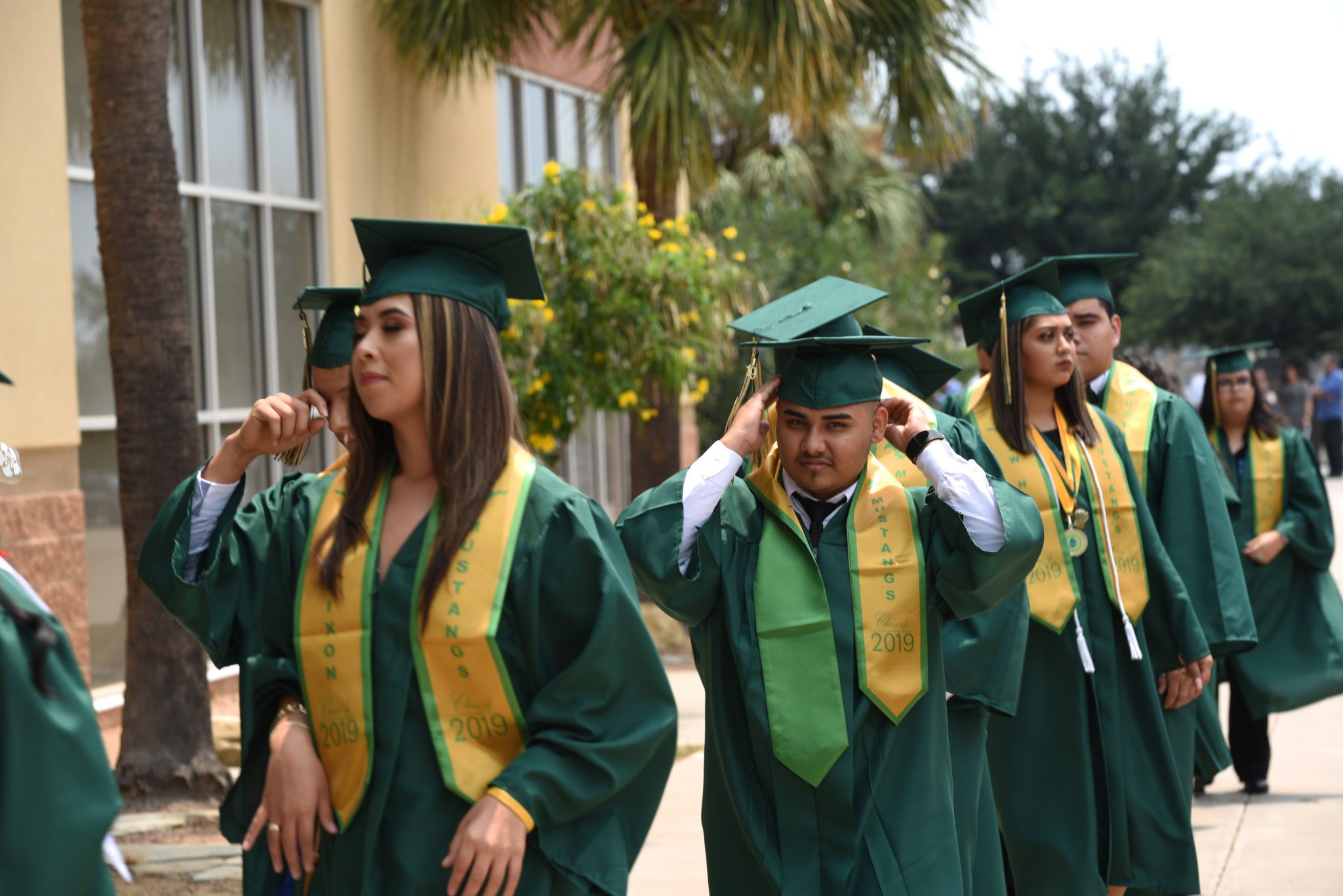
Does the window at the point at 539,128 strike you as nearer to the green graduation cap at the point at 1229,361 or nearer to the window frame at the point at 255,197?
the window frame at the point at 255,197

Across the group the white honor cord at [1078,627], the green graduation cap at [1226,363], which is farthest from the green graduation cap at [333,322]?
the green graduation cap at [1226,363]

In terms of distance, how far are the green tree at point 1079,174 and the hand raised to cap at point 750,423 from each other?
1524 inches

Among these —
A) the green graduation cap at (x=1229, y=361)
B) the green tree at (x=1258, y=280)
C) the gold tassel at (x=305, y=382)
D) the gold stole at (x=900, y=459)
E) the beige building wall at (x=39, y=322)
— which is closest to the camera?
the gold tassel at (x=305, y=382)

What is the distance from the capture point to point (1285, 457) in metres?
7.46

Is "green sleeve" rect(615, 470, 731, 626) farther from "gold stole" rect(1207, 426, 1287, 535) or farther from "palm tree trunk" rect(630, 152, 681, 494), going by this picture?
"palm tree trunk" rect(630, 152, 681, 494)

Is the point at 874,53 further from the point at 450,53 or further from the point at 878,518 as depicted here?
the point at 878,518

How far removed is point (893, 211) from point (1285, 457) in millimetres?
14191

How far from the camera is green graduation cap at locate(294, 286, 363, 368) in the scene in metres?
3.73

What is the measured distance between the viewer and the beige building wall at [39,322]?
7.65m

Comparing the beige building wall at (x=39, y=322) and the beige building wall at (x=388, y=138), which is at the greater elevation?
the beige building wall at (x=388, y=138)

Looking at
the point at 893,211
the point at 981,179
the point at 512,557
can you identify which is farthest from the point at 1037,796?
the point at 981,179

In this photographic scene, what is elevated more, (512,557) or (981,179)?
(981,179)

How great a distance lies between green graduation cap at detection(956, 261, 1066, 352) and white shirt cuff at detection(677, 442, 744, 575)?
1.51 meters

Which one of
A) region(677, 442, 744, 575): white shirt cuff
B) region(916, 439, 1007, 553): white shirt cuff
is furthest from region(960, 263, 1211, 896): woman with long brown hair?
region(677, 442, 744, 575): white shirt cuff
